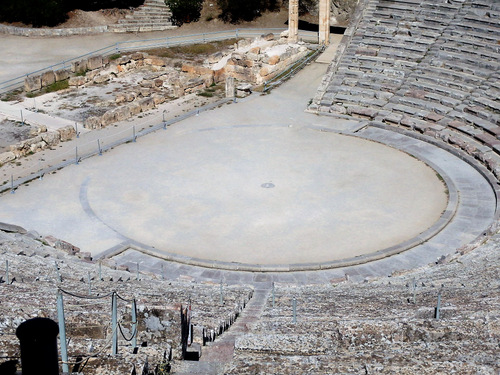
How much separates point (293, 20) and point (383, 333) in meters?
32.2

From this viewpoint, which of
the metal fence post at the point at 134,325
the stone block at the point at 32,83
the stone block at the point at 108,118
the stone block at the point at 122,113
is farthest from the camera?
the stone block at the point at 32,83

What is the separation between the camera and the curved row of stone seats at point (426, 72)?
97.2 ft

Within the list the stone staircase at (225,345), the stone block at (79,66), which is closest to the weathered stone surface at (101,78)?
the stone block at (79,66)

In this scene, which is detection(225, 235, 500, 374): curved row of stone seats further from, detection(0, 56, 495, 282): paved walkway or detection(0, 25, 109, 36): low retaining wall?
detection(0, 25, 109, 36): low retaining wall

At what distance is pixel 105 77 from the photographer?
3769 centimetres

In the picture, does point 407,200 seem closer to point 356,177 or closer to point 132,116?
point 356,177

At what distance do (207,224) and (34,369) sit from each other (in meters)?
16.1

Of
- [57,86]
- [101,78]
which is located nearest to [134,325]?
[57,86]

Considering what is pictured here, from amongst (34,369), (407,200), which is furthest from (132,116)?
(34,369)

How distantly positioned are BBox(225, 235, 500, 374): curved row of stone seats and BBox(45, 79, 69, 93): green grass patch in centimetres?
2298

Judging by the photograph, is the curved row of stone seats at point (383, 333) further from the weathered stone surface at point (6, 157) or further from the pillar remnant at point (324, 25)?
the pillar remnant at point (324, 25)

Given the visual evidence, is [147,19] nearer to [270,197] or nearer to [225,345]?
[270,197]

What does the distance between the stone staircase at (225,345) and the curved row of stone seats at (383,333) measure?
0.38 metres

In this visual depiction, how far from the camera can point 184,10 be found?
4738 cm
